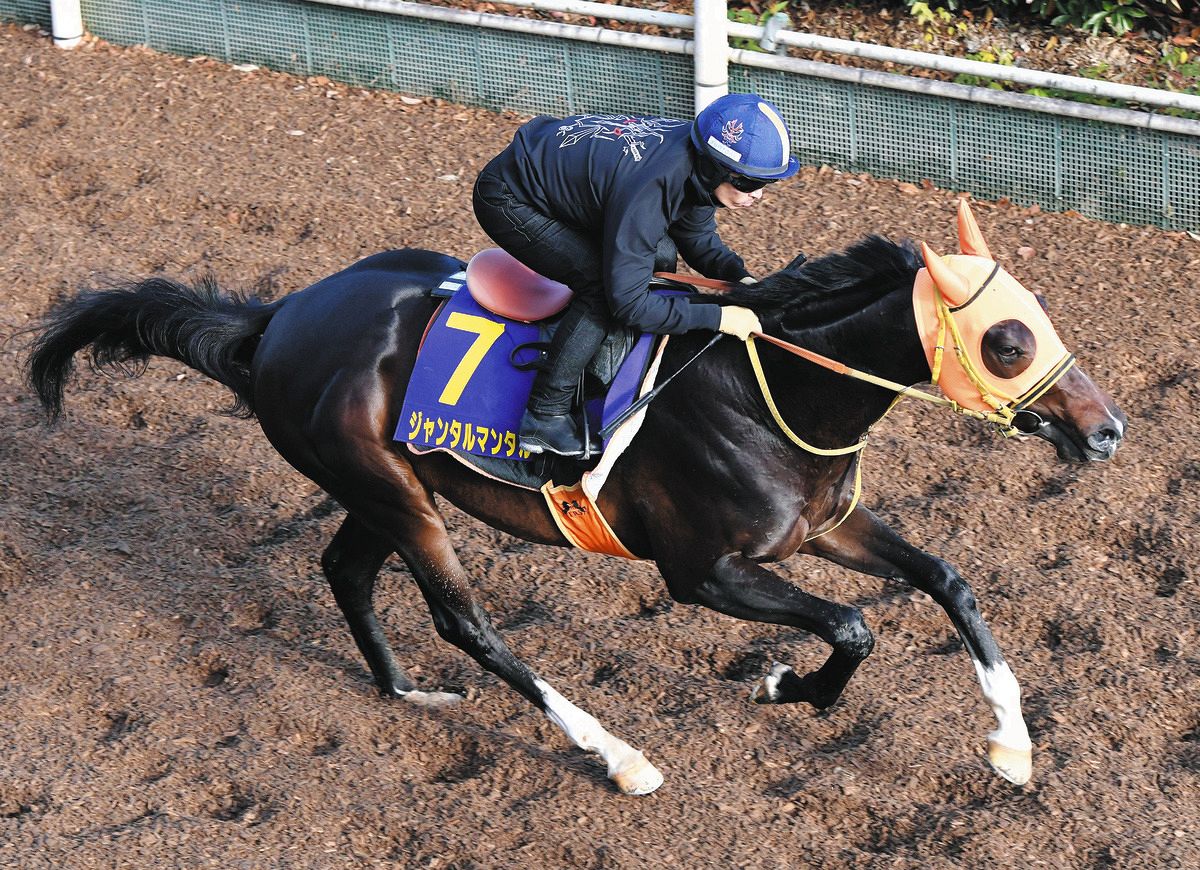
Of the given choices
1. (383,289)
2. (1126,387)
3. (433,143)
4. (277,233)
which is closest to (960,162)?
(1126,387)

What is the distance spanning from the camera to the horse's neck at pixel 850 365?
4.36 metres

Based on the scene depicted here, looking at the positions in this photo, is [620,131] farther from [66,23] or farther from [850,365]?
[66,23]

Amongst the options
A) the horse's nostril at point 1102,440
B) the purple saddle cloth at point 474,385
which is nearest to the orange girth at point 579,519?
the purple saddle cloth at point 474,385

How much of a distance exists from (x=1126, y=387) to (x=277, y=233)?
453cm

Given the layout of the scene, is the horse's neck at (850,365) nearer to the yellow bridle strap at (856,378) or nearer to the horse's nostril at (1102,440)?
the yellow bridle strap at (856,378)

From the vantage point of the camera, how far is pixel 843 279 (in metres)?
4.49

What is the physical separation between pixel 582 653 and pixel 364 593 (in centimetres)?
82

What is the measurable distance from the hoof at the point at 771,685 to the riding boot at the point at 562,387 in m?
1.01

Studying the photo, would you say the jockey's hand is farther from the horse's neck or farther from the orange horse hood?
the orange horse hood

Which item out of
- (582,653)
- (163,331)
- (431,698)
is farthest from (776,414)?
(163,331)

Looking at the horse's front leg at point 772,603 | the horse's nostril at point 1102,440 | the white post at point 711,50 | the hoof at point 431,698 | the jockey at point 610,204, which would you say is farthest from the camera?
the white post at point 711,50

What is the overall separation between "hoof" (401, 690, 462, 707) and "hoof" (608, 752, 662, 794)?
0.80 metres

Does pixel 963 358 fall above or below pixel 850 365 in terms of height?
above

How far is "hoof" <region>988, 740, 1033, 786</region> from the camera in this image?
4.75m
